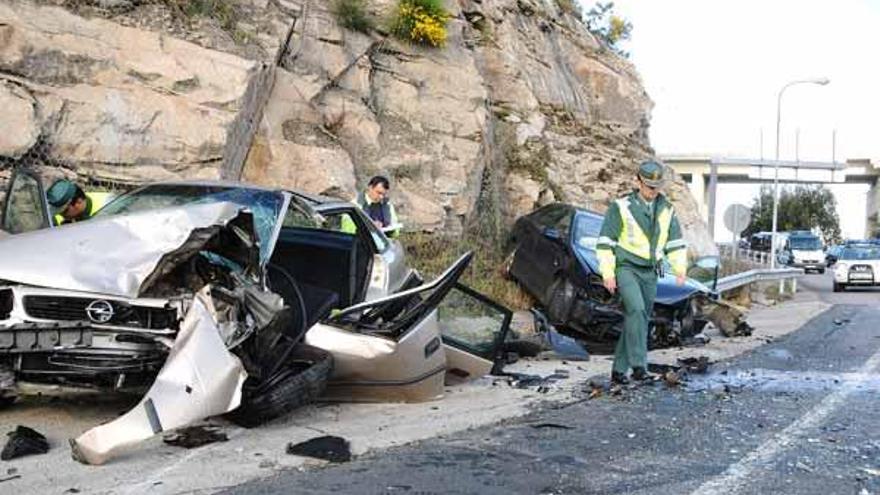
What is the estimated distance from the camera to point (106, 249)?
4.88m

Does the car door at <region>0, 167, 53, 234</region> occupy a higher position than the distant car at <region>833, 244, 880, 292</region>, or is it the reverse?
the car door at <region>0, 167, 53, 234</region>

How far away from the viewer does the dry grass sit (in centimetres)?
1207

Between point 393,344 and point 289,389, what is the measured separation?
31.1 inches

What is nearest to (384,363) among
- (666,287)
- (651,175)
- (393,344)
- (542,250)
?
(393,344)

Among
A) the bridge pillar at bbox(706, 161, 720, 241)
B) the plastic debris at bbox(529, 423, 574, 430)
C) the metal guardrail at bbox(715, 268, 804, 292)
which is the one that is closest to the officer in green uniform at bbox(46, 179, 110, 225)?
the plastic debris at bbox(529, 423, 574, 430)

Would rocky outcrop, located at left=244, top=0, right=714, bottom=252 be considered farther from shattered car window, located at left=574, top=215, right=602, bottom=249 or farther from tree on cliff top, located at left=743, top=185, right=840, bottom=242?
tree on cliff top, located at left=743, top=185, right=840, bottom=242

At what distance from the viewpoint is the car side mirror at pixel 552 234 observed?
34.2 ft

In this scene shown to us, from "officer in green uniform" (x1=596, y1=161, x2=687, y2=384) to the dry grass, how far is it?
428cm

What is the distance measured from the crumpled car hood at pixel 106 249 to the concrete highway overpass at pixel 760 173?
2359 cm

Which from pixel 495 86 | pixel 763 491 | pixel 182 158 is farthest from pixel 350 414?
pixel 495 86

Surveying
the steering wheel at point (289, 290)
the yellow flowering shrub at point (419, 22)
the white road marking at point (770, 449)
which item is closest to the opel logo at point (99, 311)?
the steering wheel at point (289, 290)

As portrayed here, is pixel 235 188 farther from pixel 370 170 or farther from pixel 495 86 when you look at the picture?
pixel 495 86

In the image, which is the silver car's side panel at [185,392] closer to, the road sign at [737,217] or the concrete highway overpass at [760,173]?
the road sign at [737,217]

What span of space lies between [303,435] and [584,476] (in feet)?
5.62
